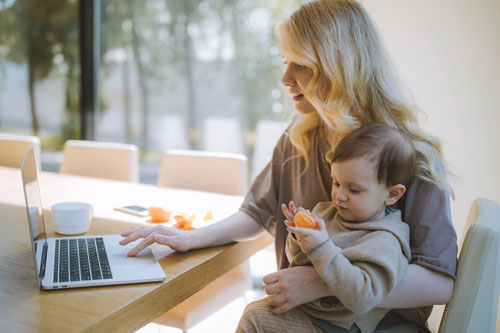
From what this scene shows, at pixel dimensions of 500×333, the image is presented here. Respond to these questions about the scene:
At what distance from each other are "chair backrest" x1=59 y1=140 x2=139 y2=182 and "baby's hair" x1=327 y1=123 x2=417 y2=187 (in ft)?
5.31

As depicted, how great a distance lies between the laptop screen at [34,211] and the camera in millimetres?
964

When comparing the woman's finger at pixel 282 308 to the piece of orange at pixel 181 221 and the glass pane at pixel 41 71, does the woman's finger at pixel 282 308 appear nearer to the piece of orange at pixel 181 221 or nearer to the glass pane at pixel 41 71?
the piece of orange at pixel 181 221

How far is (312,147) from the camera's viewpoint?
4.92 feet

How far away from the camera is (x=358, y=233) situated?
1.15 metres

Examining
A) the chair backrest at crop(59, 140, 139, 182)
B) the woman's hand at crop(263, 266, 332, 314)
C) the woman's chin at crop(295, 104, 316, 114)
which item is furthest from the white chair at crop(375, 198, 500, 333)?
the chair backrest at crop(59, 140, 139, 182)

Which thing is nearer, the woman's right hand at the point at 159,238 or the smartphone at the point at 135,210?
the woman's right hand at the point at 159,238

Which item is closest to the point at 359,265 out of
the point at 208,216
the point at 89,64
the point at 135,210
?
the point at 208,216

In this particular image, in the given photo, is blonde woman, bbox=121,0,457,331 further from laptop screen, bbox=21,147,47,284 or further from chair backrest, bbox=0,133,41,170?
chair backrest, bbox=0,133,41,170

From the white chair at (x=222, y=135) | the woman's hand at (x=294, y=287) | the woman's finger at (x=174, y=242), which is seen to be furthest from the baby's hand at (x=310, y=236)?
the white chair at (x=222, y=135)

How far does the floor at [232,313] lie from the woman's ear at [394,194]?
1223mm

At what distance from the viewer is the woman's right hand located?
1194 mm

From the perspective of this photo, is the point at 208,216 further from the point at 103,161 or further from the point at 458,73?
the point at 458,73

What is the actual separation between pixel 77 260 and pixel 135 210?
0.61 meters

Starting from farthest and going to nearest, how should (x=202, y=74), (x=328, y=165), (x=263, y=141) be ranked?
(x=202, y=74) < (x=263, y=141) < (x=328, y=165)
